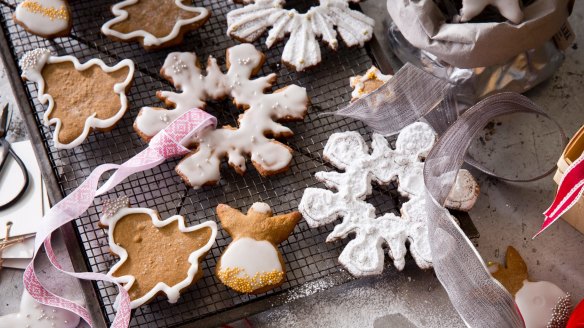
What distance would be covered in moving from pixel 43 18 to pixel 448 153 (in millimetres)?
1172

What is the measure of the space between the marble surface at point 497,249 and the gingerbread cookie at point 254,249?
132mm

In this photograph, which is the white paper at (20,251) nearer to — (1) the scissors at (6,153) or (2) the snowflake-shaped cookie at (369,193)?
(1) the scissors at (6,153)

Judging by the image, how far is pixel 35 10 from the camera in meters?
2.44

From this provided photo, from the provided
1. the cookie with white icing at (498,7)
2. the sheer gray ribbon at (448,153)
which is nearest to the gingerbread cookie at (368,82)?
the sheer gray ribbon at (448,153)

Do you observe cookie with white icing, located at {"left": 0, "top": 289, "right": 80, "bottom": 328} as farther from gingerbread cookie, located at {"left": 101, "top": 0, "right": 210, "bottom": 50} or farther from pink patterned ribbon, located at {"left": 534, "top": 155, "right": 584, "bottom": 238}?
pink patterned ribbon, located at {"left": 534, "top": 155, "right": 584, "bottom": 238}

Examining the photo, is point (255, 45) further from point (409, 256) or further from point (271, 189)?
point (409, 256)

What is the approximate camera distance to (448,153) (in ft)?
7.32

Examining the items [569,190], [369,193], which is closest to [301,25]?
[369,193]

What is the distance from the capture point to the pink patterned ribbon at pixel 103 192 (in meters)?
2.13

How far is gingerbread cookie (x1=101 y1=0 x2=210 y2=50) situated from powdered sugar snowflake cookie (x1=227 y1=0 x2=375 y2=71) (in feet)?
0.37

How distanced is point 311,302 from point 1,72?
1136 mm

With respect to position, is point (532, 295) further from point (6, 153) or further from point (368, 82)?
point (6, 153)

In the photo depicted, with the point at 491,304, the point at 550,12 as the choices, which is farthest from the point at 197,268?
the point at 550,12

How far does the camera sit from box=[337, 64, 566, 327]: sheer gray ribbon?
210 cm
